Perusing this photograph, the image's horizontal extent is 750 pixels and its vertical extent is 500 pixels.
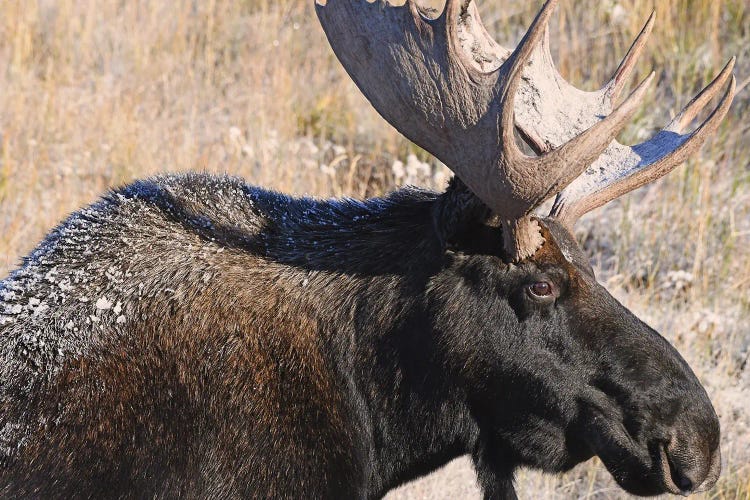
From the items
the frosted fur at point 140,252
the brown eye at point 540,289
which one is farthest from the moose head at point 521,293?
the frosted fur at point 140,252

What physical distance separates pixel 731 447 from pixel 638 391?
243 centimetres

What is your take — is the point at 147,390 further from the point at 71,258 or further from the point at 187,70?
the point at 187,70


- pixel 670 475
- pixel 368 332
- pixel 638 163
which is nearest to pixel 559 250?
pixel 638 163

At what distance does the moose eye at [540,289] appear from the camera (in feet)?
11.7

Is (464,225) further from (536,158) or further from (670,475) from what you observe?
(670,475)

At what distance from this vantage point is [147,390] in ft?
11.2

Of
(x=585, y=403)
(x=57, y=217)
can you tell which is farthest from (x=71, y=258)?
(x=57, y=217)

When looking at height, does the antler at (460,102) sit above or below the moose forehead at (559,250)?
above

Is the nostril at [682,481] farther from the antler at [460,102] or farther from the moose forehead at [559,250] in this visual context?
the antler at [460,102]

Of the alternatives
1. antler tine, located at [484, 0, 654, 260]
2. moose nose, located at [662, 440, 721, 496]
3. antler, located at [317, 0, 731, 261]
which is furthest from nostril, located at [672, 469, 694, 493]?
antler tine, located at [484, 0, 654, 260]

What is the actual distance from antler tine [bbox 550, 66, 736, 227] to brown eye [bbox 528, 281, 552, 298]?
0.37m

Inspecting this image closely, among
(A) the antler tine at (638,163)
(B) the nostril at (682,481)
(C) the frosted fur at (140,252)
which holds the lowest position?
(C) the frosted fur at (140,252)

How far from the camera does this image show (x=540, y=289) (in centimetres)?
357

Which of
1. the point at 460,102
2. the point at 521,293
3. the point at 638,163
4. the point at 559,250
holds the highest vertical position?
the point at 460,102
